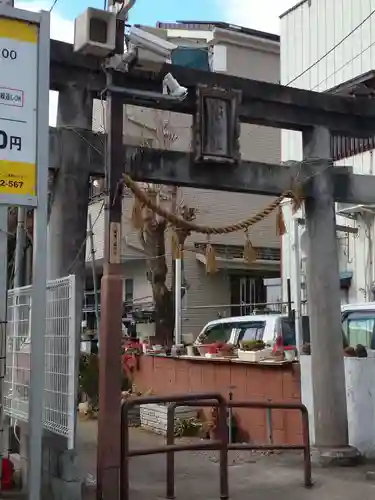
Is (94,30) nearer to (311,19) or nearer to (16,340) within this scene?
(16,340)

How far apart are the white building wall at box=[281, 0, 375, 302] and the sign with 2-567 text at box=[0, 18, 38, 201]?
431 inches

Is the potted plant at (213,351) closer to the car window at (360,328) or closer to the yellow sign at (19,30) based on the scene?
the car window at (360,328)

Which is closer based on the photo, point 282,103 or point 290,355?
point 282,103

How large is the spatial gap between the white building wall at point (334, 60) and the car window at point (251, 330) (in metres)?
3.01

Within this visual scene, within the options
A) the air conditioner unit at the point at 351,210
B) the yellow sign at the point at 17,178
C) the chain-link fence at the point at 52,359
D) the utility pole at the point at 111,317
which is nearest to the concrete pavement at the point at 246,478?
the utility pole at the point at 111,317

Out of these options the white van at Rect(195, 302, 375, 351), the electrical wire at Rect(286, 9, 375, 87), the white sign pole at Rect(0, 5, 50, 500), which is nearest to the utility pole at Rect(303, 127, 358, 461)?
the white van at Rect(195, 302, 375, 351)

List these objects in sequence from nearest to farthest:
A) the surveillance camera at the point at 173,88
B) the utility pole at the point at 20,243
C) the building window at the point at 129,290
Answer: the surveillance camera at the point at 173,88
the utility pole at the point at 20,243
the building window at the point at 129,290

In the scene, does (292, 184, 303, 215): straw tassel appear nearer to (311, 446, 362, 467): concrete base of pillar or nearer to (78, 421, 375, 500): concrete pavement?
(311, 446, 362, 467): concrete base of pillar

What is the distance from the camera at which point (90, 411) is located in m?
14.1

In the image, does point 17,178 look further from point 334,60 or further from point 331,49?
point 331,49

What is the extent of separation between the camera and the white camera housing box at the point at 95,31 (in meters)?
6.72

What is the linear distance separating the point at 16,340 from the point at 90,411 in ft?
20.9

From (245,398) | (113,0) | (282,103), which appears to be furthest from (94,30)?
(245,398)

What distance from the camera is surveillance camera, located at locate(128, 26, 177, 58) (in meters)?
7.43
